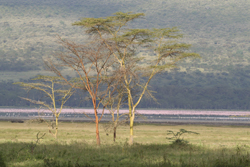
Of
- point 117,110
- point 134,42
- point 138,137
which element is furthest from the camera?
point 138,137

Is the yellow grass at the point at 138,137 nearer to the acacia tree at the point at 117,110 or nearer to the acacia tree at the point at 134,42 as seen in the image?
the acacia tree at the point at 117,110

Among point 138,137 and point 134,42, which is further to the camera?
point 138,137

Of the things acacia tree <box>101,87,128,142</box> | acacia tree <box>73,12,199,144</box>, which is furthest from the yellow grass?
acacia tree <box>73,12,199,144</box>

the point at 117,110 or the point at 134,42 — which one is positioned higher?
the point at 134,42

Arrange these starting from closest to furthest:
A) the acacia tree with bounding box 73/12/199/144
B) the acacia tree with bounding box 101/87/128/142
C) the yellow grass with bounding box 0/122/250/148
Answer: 1. the acacia tree with bounding box 73/12/199/144
2. the acacia tree with bounding box 101/87/128/142
3. the yellow grass with bounding box 0/122/250/148

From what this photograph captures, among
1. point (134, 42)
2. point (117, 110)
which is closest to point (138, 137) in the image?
point (117, 110)

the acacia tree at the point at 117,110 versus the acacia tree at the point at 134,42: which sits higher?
the acacia tree at the point at 134,42

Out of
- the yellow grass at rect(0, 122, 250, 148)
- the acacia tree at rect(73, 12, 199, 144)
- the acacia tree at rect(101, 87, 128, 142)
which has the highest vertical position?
the acacia tree at rect(73, 12, 199, 144)

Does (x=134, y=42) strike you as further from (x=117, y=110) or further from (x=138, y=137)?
(x=138, y=137)

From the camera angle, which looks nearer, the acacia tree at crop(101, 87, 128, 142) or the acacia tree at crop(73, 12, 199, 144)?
the acacia tree at crop(73, 12, 199, 144)

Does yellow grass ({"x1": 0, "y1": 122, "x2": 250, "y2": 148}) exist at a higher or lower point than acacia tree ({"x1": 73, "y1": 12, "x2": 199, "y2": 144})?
lower

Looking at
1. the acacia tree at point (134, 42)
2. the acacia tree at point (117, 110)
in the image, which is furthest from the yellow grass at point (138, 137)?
the acacia tree at point (134, 42)

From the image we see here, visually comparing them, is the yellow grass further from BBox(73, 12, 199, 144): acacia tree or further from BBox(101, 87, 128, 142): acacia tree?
BBox(73, 12, 199, 144): acacia tree

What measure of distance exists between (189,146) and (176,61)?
929cm
